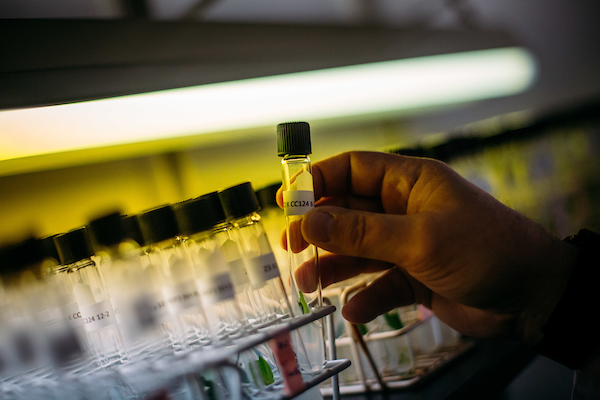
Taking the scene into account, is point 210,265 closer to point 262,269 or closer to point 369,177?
Answer: point 262,269

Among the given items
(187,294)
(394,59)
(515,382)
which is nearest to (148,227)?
(187,294)

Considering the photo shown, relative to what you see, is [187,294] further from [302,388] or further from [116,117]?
[116,117]

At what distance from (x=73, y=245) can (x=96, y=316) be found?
115 mm

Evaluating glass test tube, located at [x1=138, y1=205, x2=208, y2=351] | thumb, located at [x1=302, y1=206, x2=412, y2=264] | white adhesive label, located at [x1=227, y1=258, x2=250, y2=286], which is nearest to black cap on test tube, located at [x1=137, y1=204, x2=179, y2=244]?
glass test tube, located at [x1=138, y1=205, x2=208, y2=351]

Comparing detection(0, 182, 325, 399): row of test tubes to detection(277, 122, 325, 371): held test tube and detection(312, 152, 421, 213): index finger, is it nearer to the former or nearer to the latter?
detection(277, 122, 325, 371): held test tube

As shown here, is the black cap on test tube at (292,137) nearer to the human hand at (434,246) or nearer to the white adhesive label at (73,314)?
the human hand at (434,246)

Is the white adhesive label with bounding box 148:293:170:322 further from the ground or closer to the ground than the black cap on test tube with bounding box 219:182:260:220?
closer to the ground

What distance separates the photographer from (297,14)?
108 centimetres

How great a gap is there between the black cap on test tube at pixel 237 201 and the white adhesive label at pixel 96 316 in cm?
24

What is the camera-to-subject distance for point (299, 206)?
27.6 inches

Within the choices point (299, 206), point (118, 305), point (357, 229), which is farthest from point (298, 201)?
point (118, 305)

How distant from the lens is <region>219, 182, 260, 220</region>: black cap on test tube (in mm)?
702

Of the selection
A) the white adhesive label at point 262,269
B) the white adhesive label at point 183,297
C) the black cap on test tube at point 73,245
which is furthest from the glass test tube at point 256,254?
the black cap on test tube at point 73,245

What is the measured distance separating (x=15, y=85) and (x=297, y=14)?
2.28 feet
